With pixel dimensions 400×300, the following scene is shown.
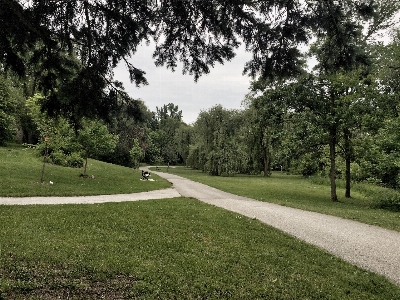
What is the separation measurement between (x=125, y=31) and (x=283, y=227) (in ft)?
22.9

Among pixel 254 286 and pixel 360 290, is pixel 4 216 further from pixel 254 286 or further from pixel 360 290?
pixel 360 290

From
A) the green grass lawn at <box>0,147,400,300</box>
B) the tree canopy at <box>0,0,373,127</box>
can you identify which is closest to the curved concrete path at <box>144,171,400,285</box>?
the green grass lawn at <box>0,147,400,300</box>

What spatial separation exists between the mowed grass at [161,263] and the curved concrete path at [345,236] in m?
0.58

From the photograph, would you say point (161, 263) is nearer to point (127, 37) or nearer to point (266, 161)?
point (127, 37)

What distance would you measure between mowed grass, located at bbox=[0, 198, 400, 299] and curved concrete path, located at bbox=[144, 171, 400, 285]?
0.58 metres

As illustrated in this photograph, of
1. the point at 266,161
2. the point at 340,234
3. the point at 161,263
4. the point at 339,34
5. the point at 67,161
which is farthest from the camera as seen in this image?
the point at 266,161

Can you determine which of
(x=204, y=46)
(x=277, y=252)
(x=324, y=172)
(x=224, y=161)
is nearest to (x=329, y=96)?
(x=324, y=172)

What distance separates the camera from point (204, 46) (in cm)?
466

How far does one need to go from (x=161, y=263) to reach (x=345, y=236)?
542 centimetres

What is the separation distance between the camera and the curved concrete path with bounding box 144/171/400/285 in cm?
610

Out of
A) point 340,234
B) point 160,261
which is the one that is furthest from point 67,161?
point 340,234

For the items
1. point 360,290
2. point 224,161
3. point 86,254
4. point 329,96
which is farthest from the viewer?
point 224,161

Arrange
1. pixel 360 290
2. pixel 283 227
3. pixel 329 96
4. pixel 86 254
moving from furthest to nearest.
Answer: pixel 329 96, pixel 283 227, pixel 86 254, pixel 360 290

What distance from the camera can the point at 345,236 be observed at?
8039 mm
